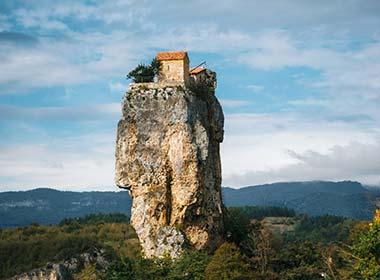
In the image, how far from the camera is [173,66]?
53.3 meters

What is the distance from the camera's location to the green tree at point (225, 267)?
4494cm

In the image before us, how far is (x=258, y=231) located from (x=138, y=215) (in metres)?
13.0

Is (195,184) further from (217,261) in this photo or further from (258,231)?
(258,231)

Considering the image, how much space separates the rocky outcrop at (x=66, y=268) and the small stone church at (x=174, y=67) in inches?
971

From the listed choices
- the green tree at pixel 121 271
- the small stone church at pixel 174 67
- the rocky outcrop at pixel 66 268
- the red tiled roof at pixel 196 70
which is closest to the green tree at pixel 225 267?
the green tree at pixel 121 271

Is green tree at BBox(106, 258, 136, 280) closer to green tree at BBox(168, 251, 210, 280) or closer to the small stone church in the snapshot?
green tree at BBox(168, 251, 210, 280)

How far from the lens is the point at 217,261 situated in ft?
148

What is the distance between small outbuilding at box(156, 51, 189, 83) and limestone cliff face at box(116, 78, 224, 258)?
1.70 m

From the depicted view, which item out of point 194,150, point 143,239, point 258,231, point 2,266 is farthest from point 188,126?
point 2,266

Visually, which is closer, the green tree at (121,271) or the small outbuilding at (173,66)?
the green tree at (121,271)

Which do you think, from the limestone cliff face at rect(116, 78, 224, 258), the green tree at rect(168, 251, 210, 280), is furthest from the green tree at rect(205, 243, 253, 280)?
the limestone cliff face at rect(116, 78, 224, 258)

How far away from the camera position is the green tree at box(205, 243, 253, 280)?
44.9 metres

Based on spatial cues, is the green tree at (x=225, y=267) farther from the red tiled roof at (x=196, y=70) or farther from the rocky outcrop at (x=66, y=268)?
the rocky outcrop at (x=66, y=268)

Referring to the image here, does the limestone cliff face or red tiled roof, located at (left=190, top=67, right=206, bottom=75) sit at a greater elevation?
red tiled roof, located at (left=190, top=67, right=206, bottom=75)
